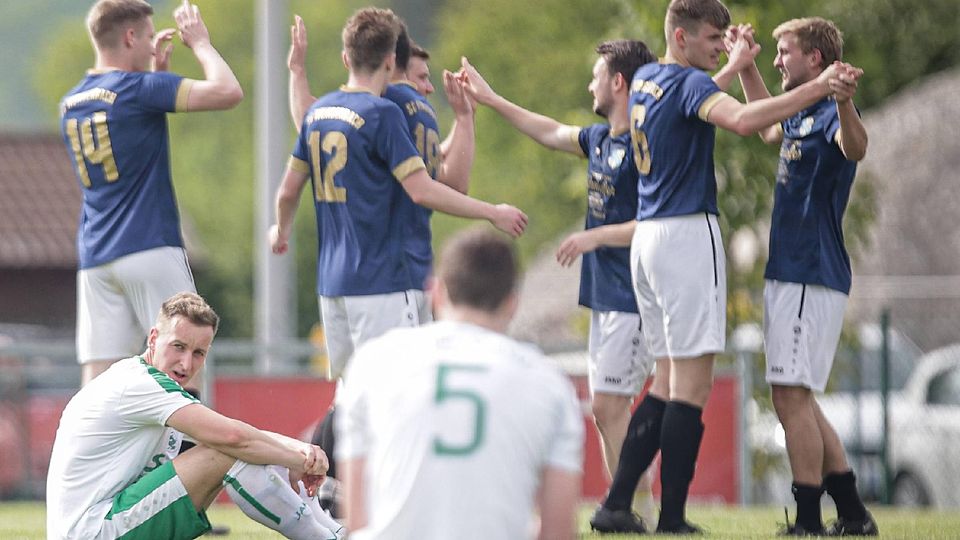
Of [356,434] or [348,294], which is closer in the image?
[356,434]

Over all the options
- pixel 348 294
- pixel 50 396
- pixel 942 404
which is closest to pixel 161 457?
pixel 348 294

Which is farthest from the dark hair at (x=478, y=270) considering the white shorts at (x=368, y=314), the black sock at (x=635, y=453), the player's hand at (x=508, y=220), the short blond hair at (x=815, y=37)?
the short blond hair at (x=815, y=37)

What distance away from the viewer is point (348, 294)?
8539mm

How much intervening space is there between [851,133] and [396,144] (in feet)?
7.05

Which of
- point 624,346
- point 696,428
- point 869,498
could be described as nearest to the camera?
point 696,428

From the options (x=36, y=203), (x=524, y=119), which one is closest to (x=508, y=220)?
(x=524, y=119)

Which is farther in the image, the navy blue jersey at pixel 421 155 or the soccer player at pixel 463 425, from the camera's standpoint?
the navy blue jersey at pixel 421 155

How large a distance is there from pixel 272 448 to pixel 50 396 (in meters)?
10.3

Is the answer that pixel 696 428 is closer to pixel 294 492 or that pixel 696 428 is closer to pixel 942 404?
pixel 294 492

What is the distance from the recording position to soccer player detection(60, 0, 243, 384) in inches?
350

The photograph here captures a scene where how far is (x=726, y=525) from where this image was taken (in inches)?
391

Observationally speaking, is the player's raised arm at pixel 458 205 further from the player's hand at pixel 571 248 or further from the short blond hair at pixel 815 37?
the short blond hair at pixel 815 37

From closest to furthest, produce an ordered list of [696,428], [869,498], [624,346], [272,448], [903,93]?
[272,448], [696,428], [624,346], [869,498], [903,93]

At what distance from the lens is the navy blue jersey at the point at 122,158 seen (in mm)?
8891
